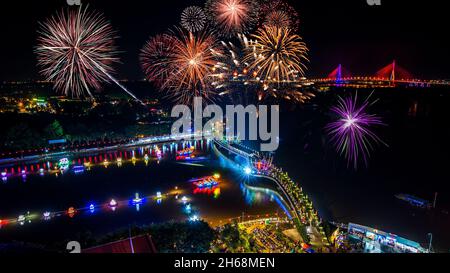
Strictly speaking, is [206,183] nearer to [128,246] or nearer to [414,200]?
[414,200]

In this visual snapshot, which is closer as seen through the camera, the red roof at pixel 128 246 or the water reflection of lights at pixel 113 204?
the red roof at pixel 128 246

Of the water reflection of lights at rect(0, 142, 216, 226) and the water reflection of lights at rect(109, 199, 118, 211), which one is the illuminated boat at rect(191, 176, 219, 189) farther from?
the water reflection of lights at rect(109, 199, 118, 211)

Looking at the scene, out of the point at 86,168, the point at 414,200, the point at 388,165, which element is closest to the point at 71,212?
the point at 86,168

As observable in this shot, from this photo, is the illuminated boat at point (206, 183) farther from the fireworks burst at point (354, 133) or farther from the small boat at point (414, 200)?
the fireworks burst at point (354, 133)

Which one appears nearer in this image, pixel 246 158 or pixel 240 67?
pixel 240 67

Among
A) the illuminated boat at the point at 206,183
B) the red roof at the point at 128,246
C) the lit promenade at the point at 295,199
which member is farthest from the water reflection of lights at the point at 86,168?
Result: the red roof at the point at 128,246
